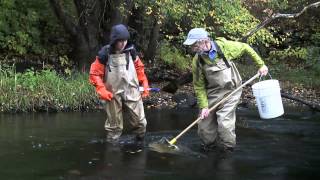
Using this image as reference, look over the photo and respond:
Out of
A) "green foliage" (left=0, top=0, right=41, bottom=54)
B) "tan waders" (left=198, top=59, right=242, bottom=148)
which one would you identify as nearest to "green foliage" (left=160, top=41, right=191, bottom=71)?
"green foliage" (left=0, top=0, right=41, bottom=54)

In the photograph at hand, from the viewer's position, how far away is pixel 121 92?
27.0 ft

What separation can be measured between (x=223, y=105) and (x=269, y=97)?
0.69 metres

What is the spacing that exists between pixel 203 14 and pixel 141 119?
26.8ft

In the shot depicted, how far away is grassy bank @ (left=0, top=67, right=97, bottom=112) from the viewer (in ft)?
41.5

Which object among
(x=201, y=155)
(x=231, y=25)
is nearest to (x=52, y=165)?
(x=201, y=155)

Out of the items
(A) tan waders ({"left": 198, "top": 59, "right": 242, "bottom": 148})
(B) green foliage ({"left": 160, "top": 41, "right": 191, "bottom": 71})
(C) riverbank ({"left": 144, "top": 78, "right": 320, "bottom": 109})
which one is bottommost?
(C) riverbank ({"left": 144, "top": 78, "right": 320, "bottom": 109})

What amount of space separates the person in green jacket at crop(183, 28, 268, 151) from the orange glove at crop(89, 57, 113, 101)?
131cm

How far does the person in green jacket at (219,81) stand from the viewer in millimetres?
7676

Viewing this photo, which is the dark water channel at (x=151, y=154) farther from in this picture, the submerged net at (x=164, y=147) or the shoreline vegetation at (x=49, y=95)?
the shoreline vegetation at (x=49, y=95)

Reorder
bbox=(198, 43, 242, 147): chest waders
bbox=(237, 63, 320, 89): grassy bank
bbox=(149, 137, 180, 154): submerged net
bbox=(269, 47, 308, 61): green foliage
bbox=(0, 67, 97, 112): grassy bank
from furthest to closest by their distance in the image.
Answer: bbox=(269, 47, 308, 61): green foliage → bbox=(237, 63, 320, 89): grassy bank → bbox=(0, 67, 97, 112): grassy bank → bbox=(149, 137, 180, 154): submerged net → bbox=(198, 43, 242, 147): chest waders

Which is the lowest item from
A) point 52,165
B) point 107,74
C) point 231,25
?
point 52,165

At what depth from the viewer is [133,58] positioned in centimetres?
827

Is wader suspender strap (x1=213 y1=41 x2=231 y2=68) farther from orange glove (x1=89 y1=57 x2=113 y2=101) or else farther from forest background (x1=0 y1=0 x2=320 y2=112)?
forest background (x1=0 y1=0 x2=320 y2=112)

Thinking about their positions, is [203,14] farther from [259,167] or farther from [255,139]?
[259,167]
